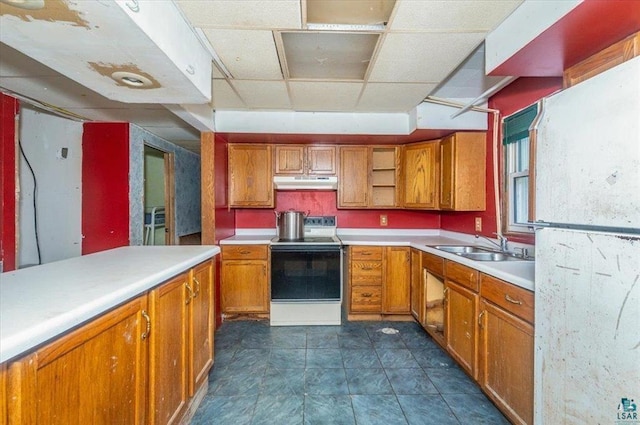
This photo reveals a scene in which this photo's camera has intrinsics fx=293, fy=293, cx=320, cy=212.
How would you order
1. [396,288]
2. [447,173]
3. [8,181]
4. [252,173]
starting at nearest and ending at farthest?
1. [8,181]
2. [447,173]
3. [396,288]
4. [252,173]

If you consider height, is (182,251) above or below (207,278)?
above

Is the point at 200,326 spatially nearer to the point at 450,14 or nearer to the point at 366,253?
the point at 366,253

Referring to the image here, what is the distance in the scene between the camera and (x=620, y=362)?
2.99ft

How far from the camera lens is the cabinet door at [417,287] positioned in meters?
2.91

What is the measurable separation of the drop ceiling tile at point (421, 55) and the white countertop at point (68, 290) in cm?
174

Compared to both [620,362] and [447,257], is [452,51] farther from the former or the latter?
[620,362]

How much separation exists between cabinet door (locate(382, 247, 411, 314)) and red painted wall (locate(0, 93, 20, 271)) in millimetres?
3312

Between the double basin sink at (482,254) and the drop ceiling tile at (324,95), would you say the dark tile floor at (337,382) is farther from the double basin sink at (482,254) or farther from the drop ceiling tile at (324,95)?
the drop ceiling tile at (324,95)

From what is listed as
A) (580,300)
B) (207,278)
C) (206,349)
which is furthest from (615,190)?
(206,349)

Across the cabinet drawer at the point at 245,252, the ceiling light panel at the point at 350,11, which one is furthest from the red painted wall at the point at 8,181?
the ceiling light panel at the point at 350,11

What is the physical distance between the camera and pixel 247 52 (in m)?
1.87

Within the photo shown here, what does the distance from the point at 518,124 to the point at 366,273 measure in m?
1.95

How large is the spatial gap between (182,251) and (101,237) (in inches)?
70.3

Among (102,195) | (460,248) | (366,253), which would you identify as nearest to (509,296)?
(460,248)
